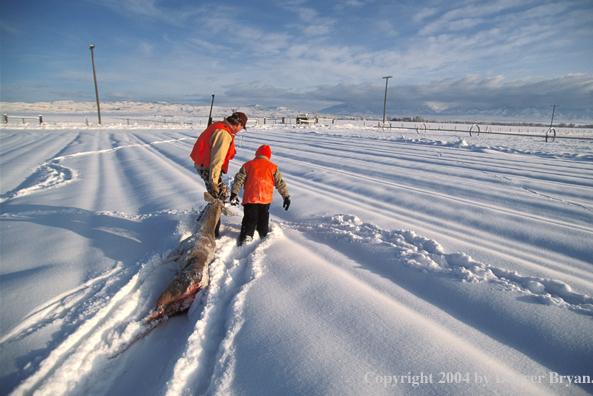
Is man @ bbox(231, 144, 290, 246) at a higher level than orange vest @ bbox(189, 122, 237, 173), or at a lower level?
lower

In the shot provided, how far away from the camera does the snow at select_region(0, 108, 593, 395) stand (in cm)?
162

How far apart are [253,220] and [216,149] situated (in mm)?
957

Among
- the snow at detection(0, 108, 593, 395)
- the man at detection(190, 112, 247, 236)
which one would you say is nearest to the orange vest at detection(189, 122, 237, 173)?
the man at detection(190, 112, 247, 236)

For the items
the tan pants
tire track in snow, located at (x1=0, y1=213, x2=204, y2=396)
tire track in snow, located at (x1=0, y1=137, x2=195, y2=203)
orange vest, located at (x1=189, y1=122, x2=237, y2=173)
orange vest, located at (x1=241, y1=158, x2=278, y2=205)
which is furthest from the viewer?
tire track in snow, located at (x1=0, y1=137, x2=195, y2=203)

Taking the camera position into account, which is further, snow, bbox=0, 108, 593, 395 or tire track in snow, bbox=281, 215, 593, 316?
tire track in snow, bbox=281, 215, 593, 316

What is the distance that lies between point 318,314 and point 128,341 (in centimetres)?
140

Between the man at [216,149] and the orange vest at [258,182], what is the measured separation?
1.09ft

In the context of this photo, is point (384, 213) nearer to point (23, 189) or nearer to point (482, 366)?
point (482, 366)

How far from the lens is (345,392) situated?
4.88 ft

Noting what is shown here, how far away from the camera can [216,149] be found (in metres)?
3.13

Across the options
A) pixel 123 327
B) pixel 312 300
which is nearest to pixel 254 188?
pixel 312 300

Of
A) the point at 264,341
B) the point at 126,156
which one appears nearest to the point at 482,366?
the point at 264,341

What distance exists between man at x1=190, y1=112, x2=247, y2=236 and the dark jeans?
0.48 m

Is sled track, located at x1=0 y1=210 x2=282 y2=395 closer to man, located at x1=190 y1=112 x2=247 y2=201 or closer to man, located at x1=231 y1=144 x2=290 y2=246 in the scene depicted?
man, located at x1=231 y1=144 x2=290 y2=246
